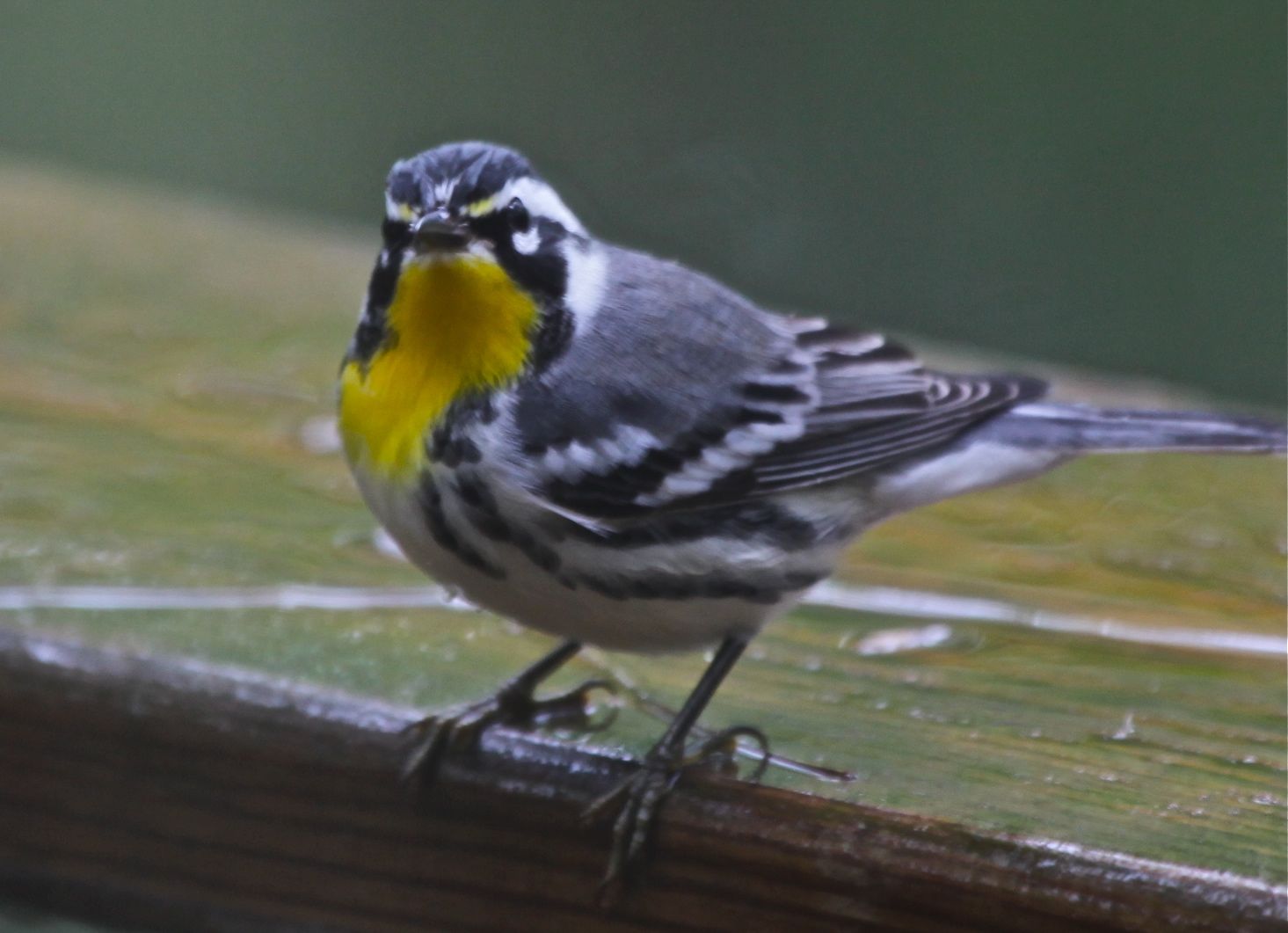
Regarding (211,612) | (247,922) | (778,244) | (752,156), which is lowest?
(247,922)

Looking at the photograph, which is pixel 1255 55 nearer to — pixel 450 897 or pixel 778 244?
pixel 778 244

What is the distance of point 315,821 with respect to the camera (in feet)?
5.87

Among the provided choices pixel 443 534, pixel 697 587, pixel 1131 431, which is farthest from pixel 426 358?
pixel 1131 431

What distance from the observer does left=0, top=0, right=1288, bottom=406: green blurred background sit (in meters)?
5.69

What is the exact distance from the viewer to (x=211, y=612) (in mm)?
2104

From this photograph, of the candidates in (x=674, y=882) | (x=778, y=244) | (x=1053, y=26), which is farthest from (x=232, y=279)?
(x=1053, y=26)

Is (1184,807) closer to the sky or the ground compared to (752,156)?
closer to the ground

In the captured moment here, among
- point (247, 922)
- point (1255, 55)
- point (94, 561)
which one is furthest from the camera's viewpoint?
point (1255, 55)

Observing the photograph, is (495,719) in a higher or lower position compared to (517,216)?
lower

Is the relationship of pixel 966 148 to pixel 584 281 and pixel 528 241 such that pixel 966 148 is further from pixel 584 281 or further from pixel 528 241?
pixel 528 241

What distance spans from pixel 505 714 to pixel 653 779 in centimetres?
23

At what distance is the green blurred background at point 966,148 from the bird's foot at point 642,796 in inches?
112

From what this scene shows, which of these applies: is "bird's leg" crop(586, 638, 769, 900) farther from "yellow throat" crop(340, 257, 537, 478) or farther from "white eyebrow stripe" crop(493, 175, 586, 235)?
"white eyebrow stripe" crop(493, 175, 586, 235)

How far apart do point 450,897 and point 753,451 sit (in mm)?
895
